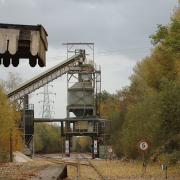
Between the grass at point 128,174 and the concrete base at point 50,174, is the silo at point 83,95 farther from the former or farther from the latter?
the concrete base at point 50,174

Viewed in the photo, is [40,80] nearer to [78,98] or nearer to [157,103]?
[78,98]

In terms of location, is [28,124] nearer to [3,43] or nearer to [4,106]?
[4,106]

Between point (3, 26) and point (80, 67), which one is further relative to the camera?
point (80, 67)

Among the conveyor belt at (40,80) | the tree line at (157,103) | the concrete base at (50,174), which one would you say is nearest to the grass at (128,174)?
the tree line at (157,103)

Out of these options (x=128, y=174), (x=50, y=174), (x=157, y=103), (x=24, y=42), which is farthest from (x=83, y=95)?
(x=24, y=42)

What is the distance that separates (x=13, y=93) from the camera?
264ft

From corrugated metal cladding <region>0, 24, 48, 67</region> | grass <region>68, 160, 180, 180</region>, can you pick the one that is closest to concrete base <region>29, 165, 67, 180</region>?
grass <region>68, 160, 180, 180</region>

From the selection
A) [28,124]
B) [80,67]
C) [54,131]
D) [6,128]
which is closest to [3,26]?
[6,128]

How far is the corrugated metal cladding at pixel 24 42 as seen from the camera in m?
6.93

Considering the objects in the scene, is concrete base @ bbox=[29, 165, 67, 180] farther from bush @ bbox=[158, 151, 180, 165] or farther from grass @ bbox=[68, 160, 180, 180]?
bush @ bbox=[158, 151, 180, 165]

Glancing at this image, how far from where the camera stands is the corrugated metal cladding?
693 cm

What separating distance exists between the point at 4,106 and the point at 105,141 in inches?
1312

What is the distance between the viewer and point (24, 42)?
23.6 ft

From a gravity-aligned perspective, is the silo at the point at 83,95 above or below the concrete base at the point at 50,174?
above
